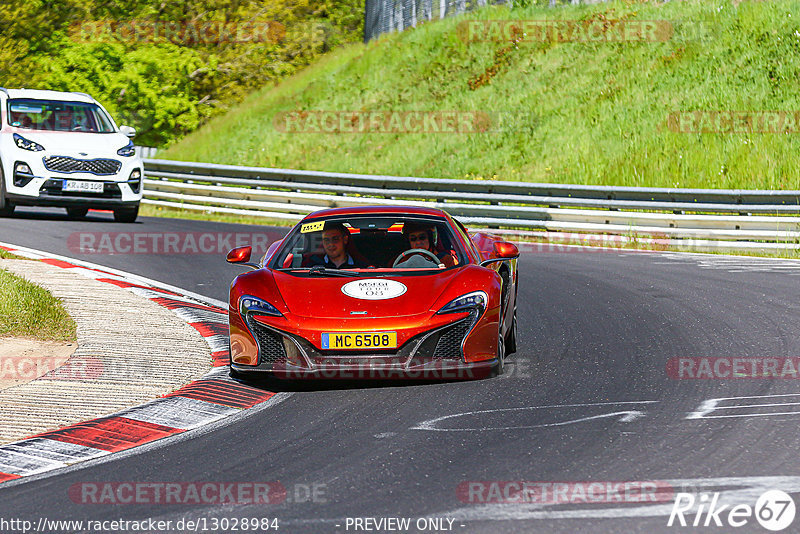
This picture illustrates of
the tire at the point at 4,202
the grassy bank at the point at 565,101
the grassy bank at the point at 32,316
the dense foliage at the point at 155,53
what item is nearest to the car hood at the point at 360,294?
the grassy bank at the point at 32,316

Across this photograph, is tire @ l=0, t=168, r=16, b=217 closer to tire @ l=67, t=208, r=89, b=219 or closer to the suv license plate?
the suv license plate

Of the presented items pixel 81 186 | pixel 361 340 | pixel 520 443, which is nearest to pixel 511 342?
pixel 361 340

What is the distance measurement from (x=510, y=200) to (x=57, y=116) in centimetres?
807

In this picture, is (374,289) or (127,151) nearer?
(374,289)

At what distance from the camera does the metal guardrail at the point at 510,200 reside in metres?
17.4

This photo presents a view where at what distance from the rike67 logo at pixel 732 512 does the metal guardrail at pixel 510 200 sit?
12.7 meters

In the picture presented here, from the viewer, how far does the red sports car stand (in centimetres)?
750

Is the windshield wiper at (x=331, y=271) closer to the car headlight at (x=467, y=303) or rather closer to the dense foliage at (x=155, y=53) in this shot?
the car headlight at (x=467, y=303)

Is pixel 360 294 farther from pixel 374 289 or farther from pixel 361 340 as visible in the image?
pixel 361 340

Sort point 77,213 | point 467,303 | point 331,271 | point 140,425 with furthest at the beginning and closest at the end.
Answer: point 77,213 → point 331,271 → point 467,303 → point 140,425

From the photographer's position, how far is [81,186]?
727 inches

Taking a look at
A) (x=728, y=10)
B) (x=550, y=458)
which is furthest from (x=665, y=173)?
(x=550, y=458)

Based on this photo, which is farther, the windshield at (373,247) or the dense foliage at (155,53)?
the dense foliage at (155,53)

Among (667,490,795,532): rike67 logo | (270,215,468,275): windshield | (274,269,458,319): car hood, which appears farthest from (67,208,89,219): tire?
(667,490,795,532): rike67 logo
